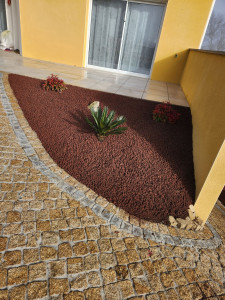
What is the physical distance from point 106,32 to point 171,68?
3.22 meters

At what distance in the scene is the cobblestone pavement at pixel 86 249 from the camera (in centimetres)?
165

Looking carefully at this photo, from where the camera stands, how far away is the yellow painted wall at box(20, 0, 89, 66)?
812cm

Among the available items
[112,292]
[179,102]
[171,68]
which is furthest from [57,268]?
[171,68]

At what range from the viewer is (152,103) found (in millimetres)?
5520

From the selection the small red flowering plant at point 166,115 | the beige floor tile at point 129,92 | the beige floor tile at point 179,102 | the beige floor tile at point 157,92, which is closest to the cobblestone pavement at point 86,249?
the small red flowering plant at point 166,115

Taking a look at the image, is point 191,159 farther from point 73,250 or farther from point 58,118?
Answer: point 58,118

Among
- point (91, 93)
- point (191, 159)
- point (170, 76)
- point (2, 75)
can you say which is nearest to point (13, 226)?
point (191, 159)

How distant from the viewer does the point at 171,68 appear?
318 inches

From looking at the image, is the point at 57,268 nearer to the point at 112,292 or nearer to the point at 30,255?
the point at 30,255

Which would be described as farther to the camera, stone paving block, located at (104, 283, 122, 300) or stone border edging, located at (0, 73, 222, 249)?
stone border edging, located at (0, 73, 222, 249)

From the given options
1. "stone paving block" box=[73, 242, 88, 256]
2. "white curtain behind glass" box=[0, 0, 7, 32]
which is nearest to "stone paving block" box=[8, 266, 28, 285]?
"stone paving block" box=[73, 242, 88, 256]

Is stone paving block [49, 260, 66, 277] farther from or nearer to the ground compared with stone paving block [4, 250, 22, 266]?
nearer to the ground

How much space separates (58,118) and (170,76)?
607 cm

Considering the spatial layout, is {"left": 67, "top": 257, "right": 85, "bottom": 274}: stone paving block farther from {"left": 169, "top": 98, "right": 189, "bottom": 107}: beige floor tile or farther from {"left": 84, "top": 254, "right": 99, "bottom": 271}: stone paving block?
{"left": 169, "top": 98, "right": 189, "bottom": 107}: beige floor tile
